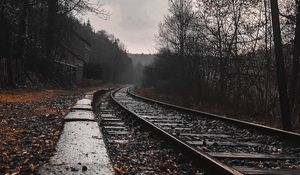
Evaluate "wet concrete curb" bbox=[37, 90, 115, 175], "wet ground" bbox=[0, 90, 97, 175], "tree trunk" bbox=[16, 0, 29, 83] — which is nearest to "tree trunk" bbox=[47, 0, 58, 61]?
"tree trunk" bbox=[16, 0, 29, 83]

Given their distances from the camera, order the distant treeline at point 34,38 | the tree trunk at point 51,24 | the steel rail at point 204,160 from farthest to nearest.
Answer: the tree trunk at point 51,24
the distant treeline at point 34,38
the steel rail at point 204,160

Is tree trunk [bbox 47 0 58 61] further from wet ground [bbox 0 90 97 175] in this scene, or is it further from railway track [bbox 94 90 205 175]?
railway track [bbox 94 90 205 175]

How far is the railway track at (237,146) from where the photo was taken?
17.7 ft

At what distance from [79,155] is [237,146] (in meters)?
3.29

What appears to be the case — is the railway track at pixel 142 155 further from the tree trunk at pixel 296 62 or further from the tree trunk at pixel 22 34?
the tree trunk at pixel 22 34

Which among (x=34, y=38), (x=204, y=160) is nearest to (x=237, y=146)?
(x=204, y=160)

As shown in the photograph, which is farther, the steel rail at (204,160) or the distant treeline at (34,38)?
the distant treeline at (34,38)

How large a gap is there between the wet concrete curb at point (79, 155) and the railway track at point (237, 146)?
1349 mm

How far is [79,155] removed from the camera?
17.7 ft

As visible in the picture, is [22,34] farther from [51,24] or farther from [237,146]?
[237,146]

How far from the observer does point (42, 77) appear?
35.3 metres

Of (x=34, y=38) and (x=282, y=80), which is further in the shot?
(x=34, y=38)

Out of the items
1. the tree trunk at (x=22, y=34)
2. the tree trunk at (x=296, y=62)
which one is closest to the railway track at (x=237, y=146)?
the tree trunk at (x=296, y=62)

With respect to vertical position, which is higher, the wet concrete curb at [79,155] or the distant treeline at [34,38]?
the distant treeline at [34,38]
